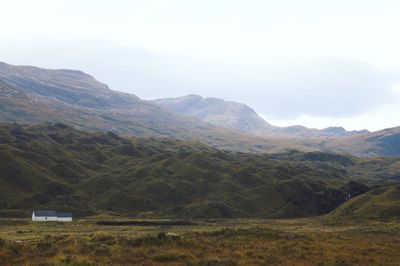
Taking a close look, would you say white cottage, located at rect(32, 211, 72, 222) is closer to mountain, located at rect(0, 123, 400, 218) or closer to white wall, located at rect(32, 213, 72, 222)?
white wall, located at rect(32, 213, 72, 222)

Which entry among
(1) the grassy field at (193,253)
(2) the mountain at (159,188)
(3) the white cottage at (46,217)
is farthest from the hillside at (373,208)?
(1) the grassy field at (193,253)

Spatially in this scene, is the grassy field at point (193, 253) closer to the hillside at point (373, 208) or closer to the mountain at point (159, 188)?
the hillside at point (373, 208)

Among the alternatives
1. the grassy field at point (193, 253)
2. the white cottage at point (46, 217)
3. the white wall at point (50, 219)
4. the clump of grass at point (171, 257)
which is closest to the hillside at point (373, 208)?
the white wall at point (50, 219)

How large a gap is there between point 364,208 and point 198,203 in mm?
47922

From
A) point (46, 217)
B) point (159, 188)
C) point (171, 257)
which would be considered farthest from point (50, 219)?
point (171, 257)

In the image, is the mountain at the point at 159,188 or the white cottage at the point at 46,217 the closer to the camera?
the white cottage at the point at 46,217

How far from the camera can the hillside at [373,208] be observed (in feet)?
391

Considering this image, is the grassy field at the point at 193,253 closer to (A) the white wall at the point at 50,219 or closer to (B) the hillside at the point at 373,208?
(A) the white wall at the point at 50,219

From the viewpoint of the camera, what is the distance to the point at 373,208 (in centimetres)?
12594

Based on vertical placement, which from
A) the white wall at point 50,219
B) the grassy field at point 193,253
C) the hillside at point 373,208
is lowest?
the hillside at point 373,208

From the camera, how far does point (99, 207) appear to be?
A: 465ft

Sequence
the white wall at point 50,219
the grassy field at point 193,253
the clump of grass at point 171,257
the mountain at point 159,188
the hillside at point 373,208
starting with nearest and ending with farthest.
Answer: the grassy field at point 193,253 < the clump of grass at point 171,257 < the white wall at point 50,219 < the hillside at point 373,208 < the mountain at point 159,188

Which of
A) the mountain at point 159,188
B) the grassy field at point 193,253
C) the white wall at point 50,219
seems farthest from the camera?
the mountain at point 159,188

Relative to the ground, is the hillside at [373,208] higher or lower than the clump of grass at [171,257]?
lower
